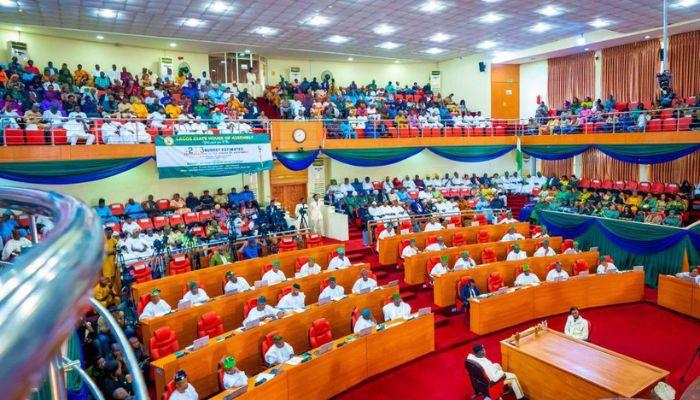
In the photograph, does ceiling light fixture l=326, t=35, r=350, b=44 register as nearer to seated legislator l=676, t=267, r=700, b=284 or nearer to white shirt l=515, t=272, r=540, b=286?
white shirt l=515, t=272, r=540, b=286

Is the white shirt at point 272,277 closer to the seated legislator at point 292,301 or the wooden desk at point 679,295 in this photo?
the seated legislator at point 292,301

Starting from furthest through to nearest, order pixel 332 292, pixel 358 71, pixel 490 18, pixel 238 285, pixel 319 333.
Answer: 1. pixel 358 71
2. pixel 490 18
3. pixel 238 285
4. pixel 332 292
5. pixel 319 333

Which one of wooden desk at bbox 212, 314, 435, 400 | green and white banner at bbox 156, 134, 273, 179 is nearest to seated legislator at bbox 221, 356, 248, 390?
wooden desk at bbox 212, 314, 435, 400

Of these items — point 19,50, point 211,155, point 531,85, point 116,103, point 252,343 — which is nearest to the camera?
point 252,343

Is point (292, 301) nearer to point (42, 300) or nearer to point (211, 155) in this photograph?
point (211, 155)

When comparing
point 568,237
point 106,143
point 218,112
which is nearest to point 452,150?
point 568,237

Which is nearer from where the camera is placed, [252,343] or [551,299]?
[252,343]

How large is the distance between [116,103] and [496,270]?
13.6 metres

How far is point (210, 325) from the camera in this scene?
8898 millimetres

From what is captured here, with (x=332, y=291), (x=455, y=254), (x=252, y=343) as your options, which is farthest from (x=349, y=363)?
(x=455, y=254)

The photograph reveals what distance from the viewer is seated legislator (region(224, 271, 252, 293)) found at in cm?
1007

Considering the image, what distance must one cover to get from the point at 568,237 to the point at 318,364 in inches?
449

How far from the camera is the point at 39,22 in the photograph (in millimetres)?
15914

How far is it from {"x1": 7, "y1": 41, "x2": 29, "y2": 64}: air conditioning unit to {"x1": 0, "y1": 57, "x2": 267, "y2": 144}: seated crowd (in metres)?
0.45
